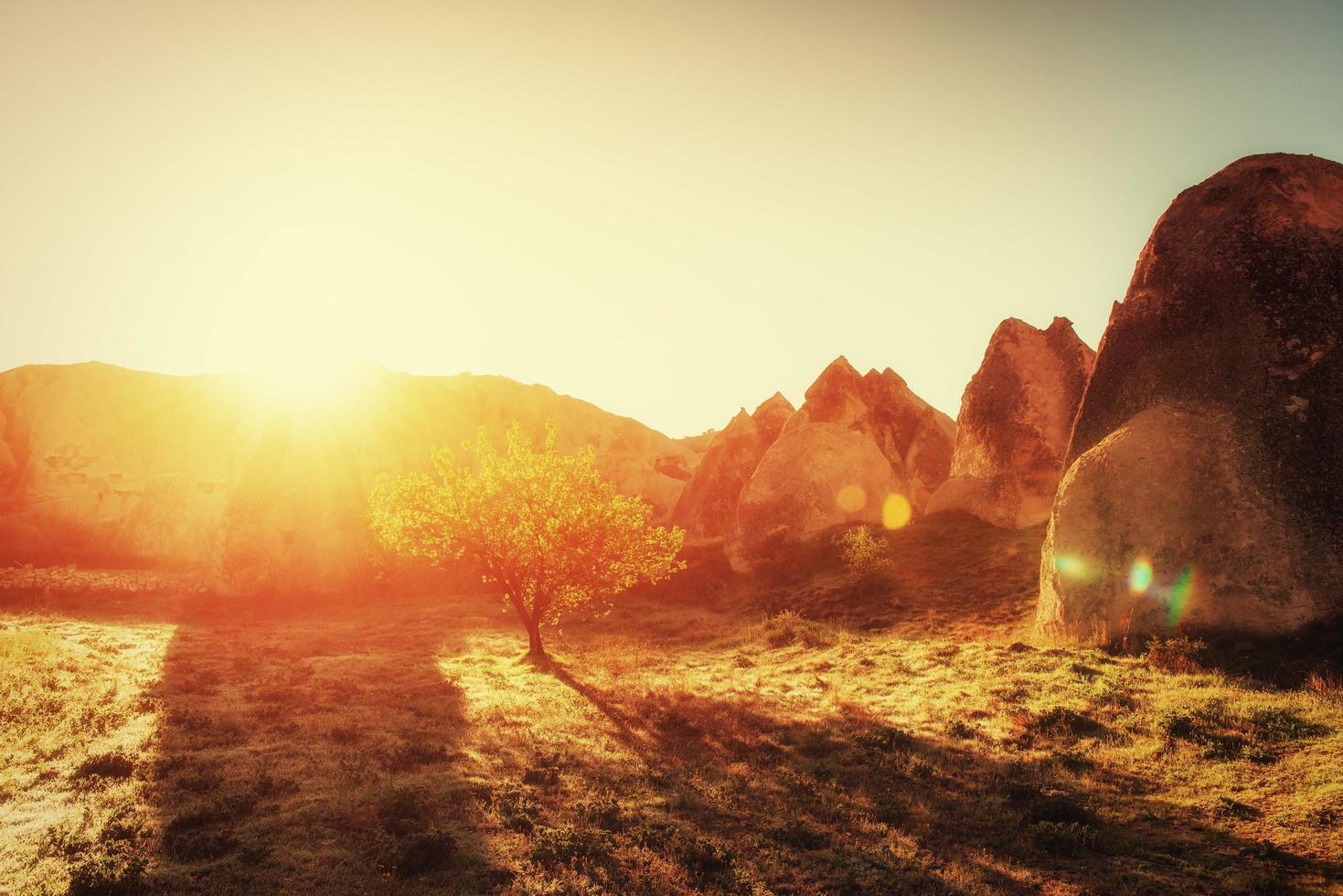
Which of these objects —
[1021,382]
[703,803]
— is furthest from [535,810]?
[1021,382]

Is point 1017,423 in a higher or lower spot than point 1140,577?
higher

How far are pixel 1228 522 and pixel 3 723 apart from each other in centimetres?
2962

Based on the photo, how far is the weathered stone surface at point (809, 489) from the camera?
128ft

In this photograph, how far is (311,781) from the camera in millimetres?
12359

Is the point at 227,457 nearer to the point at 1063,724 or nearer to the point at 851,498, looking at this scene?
the point at 851,498

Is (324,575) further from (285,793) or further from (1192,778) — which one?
(1192,778)

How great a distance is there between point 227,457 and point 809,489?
2612 inches

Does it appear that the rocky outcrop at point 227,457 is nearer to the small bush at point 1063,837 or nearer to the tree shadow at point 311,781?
the tree shadow at point 311,781

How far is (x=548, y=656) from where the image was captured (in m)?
25.4

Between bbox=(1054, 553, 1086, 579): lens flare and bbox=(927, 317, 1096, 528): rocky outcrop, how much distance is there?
48.3ft

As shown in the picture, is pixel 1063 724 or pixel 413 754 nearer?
pixel 413 754

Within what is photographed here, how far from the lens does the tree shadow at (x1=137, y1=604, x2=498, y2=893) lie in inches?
361

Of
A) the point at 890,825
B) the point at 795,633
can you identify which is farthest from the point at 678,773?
the point at 795,633

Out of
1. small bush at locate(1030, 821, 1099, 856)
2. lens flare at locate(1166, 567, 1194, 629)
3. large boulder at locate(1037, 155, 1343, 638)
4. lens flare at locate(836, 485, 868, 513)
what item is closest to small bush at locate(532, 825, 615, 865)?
small bush at locate(1030, 821, 1099, 856)
